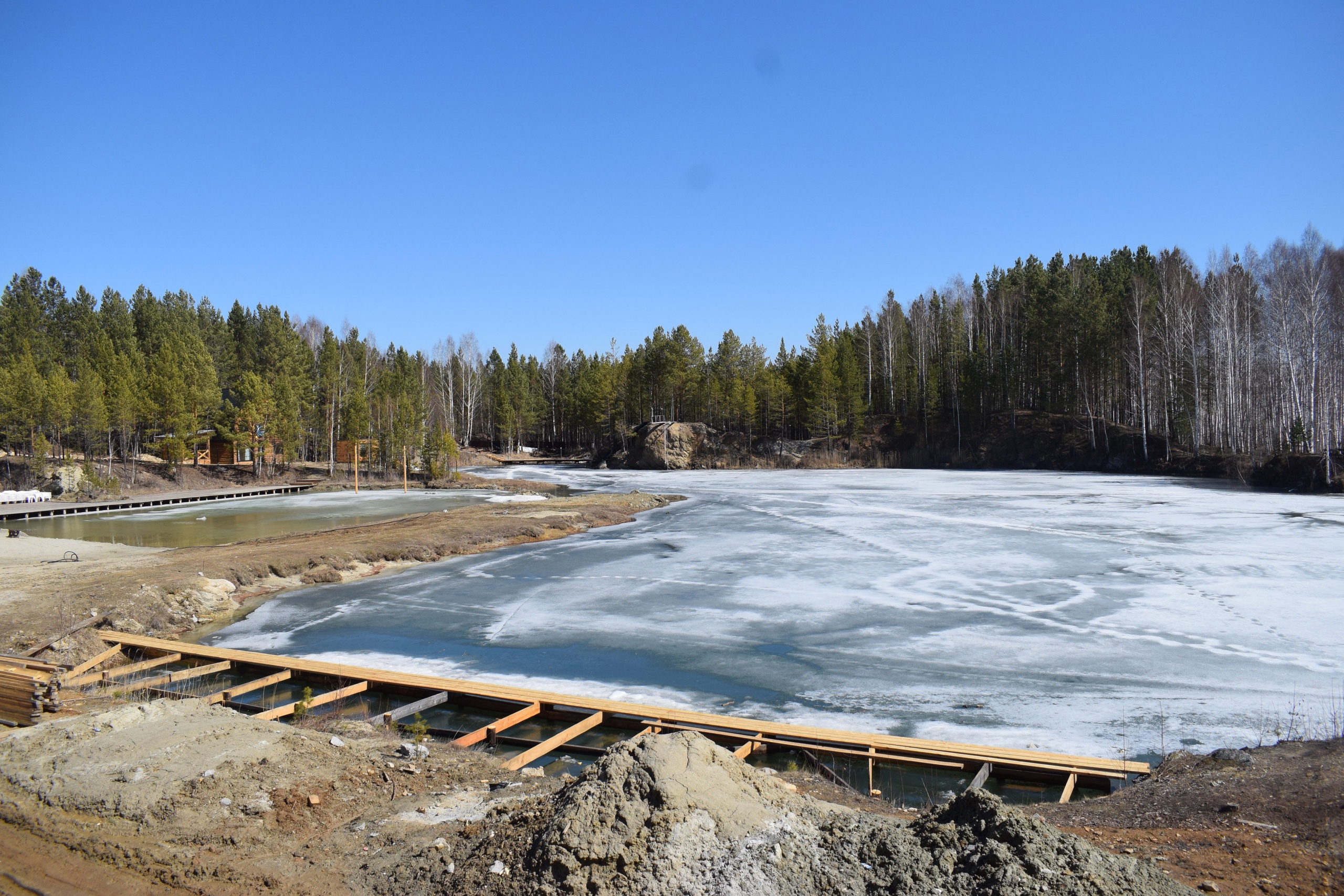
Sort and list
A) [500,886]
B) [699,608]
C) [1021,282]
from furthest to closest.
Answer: [1021,282]
[699,608]
[500,886]

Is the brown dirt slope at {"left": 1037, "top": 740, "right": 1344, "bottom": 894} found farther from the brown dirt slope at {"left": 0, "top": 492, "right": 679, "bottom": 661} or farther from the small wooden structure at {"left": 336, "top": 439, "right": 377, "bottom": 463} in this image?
the small wooden structure at {"left": 336, "top": 439, "right": 377, "bottom": 463}

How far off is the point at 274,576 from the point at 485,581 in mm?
5203

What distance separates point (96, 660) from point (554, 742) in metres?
8.17

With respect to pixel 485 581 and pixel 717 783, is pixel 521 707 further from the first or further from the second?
pixel 485 581

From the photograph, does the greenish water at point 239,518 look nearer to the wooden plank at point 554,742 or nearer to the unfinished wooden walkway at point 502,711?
the unfinished wooden walkway at point 502,711

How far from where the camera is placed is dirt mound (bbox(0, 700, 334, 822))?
5.73 metres

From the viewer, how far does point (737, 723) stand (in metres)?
8.38

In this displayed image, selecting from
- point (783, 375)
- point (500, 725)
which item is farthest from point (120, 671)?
point (783, 375)

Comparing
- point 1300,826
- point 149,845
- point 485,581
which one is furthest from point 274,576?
point 1300,826

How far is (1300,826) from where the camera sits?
4.99 metres

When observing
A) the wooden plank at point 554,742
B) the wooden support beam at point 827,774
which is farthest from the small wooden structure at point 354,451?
the wooden support beam at point 827,774

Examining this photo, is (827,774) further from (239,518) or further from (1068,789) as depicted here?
(239,518)

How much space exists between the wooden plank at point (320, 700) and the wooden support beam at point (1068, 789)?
7.71 meters

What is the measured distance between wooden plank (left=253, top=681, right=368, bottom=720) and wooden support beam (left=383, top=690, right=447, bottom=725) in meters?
0.66
